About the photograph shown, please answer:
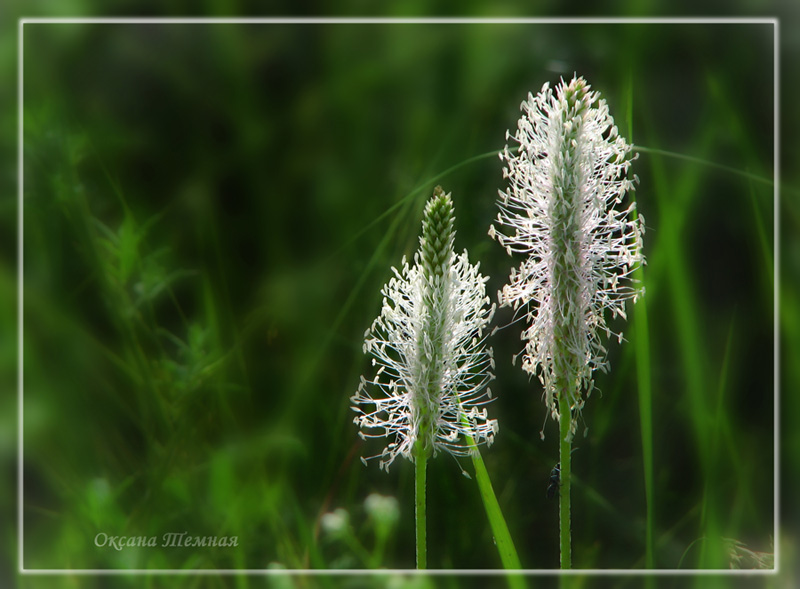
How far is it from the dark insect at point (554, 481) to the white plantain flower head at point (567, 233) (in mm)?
126

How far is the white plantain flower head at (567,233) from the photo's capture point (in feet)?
4.79

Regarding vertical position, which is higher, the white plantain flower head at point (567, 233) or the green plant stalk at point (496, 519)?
the white plantain flower head at point (567, 233)

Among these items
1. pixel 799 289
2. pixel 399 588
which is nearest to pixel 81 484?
pixel 399 588

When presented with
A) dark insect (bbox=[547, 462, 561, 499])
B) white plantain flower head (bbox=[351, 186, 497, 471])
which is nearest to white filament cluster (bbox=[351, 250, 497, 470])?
white plantain flower head (bbox=[351, 186, 497, 471])

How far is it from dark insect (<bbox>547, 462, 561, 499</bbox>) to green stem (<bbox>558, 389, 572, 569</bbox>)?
3 cm

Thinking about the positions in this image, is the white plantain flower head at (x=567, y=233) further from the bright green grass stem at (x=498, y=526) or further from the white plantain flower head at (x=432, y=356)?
the bright green grass stem at (x=498, y=526)

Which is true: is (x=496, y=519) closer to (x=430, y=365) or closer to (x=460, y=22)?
(x=430, y=365)

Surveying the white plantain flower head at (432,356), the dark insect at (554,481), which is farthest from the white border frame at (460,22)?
the white plantain flower head at (432,356)

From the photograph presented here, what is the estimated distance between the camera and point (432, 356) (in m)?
1.47

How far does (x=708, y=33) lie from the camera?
163 cm

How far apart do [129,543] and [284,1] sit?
1.21 meters

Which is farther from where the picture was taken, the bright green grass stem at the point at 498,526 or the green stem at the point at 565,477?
the bright green grass stem at the point at 498,526

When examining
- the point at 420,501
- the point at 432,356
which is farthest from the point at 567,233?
the point at 420,501

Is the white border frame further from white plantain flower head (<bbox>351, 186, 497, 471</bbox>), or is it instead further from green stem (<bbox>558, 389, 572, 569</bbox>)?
white plantain flower head (<bbox>351, 186, 497, 471</bbox>)
